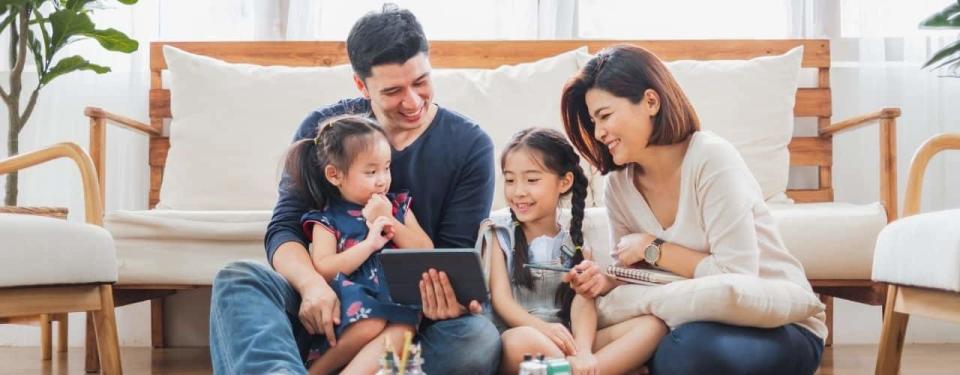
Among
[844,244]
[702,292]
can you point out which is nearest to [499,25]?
[844,244]

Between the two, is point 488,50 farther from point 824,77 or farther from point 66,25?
point 66,25

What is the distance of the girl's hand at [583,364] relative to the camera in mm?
1656

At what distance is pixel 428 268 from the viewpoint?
155 centimetres

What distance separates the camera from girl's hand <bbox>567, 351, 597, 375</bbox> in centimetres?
166

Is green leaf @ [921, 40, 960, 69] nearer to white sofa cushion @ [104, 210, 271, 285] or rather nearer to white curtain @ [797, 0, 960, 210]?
white curtain @ [797, 0, 960, 210]

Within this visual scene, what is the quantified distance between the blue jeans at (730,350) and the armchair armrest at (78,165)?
128cm

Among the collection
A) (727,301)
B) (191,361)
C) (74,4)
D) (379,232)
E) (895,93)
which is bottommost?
(191,361)

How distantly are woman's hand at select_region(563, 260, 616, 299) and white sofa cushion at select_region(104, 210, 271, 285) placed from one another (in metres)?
0.92

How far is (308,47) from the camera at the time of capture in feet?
10.3

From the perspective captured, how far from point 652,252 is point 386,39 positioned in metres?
0.57

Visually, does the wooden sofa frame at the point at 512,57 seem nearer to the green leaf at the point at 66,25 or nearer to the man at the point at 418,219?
the green leaf at the point at 66,25

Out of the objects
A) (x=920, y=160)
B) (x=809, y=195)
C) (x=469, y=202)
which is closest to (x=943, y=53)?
(x=809, y=195)

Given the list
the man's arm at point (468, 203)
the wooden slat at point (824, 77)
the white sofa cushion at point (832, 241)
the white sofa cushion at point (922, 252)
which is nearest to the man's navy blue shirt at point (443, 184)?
the man's arm at point (468, 203)

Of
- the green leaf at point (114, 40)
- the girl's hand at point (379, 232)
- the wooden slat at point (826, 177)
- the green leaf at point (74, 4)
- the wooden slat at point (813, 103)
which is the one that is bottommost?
the girl's hand at point (379, 232)
